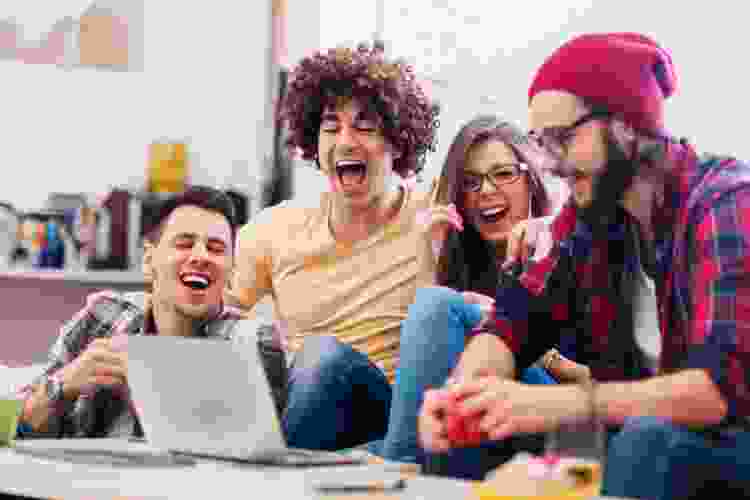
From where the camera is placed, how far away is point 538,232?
233cm

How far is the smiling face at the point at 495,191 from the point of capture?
2.66 m

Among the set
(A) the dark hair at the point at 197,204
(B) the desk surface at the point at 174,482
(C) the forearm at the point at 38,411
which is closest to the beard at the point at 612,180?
(B) the desk surface at the point at 174,482

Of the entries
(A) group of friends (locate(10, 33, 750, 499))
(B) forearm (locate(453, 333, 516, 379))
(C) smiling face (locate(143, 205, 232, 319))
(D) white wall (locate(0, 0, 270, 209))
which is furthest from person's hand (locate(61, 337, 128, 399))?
(D) white wall (locate(0, 0, 270, 209))

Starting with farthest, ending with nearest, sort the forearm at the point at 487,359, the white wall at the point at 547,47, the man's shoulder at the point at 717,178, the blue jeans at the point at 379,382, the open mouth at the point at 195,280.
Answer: the white wall at the point at 547,47
the open mouth at the point at 195,280
the blue jeans at the point at 379,382
the forearm at the point at 487,359
the man's shoulder at the point at 717,178

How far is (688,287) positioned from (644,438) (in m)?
0.33

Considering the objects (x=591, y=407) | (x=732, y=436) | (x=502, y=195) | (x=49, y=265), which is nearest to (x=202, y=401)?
(x=591, y=407)

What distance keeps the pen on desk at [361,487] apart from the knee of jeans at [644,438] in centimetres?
26

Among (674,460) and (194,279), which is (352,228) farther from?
(674,460)

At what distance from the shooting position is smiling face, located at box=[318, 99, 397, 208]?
2824 millimetres

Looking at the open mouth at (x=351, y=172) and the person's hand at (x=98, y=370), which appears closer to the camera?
the person's hand at (x=98, y=370)

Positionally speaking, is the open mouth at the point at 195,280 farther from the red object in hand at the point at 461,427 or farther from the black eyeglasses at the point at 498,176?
the red object in hand at the point at 461,427

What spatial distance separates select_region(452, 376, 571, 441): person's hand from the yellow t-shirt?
1.11m

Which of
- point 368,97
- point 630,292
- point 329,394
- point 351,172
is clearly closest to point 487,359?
point 630,292

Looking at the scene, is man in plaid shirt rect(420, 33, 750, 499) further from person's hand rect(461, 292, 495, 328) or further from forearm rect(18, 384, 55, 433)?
forearm rect(18, 384, 55, 433)
